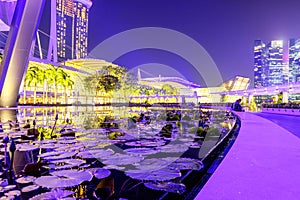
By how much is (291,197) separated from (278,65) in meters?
218

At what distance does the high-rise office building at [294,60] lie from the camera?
156 m

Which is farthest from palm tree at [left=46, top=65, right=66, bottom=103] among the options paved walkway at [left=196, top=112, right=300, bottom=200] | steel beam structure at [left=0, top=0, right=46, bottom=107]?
paved walkway at [left=196, top=112, right=300, bottom=200]

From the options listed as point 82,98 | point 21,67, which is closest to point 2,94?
point 21,67

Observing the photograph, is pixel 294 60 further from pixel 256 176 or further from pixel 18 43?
pixel 256 176

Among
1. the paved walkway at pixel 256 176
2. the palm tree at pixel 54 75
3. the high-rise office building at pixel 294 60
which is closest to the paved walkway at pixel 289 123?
the paved walkway at pixel 256 176

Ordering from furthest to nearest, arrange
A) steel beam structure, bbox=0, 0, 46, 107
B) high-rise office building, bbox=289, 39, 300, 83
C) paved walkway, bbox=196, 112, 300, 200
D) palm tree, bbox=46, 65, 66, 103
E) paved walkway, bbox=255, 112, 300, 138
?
high-rise office building, bbox=289, 39, 300, 83
palm tree, bbox=46, 65, 66, 103
steel beam structure, bbox=0, 0, 46, 107
paved walkway, bbox=255, 112, 300, 138
paved walkway, bbox=196, 112, 300, 200

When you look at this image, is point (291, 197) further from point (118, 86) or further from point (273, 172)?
point (118, 86)

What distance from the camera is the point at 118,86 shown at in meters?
52.9

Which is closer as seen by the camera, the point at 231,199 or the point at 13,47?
the point at 231,199

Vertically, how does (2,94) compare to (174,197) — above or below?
above

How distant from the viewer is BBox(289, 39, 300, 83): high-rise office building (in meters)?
156

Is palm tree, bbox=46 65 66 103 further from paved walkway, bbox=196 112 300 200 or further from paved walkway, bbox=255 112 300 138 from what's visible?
paved walkway, bbox=196 112 300 200

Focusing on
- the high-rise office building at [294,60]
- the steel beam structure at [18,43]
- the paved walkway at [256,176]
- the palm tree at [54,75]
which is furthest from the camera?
the high-rise office building at [294,60]

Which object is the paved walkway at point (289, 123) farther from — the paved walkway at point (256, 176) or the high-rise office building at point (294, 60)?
the high-rise office building at point (294, 60)
